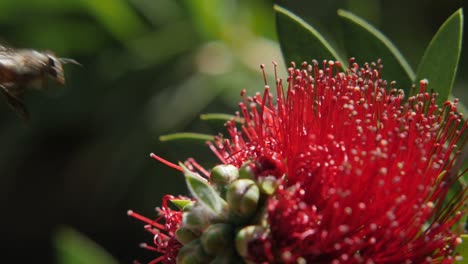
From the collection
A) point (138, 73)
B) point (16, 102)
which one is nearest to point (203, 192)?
point (16, 102)

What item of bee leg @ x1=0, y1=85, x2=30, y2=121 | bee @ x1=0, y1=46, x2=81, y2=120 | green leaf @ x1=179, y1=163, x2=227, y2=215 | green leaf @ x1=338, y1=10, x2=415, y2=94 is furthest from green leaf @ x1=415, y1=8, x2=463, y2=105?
bee leg @ x1=0, y1=85, x2=30, y2=121

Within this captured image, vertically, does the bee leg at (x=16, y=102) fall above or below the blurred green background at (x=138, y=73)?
below

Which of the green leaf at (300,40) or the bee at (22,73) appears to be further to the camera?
the green leaf at (300,40)

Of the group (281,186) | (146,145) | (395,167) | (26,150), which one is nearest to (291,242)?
(281,186)

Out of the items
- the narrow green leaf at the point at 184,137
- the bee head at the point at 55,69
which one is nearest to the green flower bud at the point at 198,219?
the narrow green leaf at the point at 184,137

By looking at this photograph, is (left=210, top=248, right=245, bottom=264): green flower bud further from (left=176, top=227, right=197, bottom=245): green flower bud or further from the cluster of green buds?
(left=176, top=227, right=197, bottom=245): green flower bud

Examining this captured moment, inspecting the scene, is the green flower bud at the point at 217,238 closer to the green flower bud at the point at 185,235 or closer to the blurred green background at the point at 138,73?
the green flower bud at the point at 185,235
